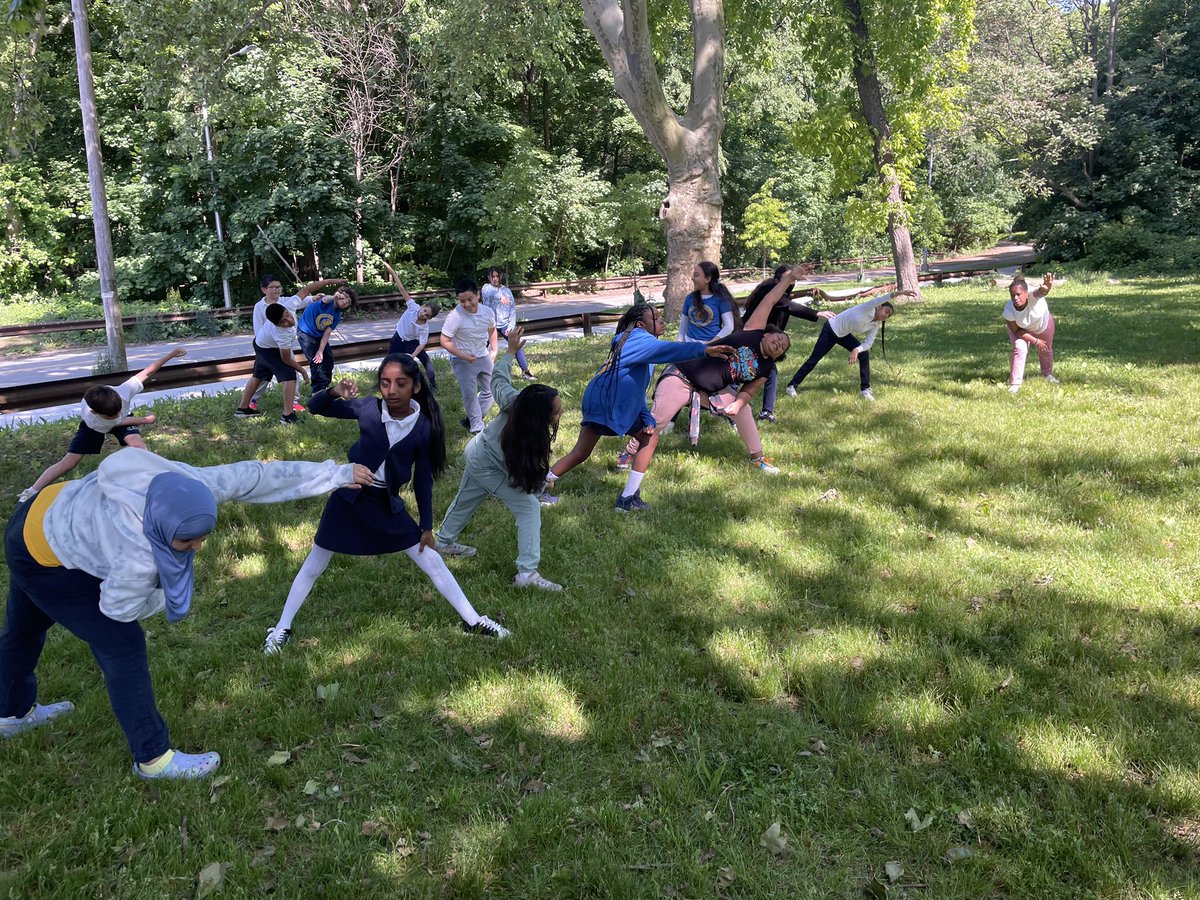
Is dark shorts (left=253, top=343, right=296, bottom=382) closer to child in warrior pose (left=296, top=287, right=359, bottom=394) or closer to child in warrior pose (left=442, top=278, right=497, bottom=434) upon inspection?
child in warrior pose (left=296, top=287, right=359, bottom=394)

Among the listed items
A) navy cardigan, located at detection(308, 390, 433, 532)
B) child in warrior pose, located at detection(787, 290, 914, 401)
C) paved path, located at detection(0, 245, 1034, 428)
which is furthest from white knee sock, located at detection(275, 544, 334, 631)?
paved path, located at detection(0, 245, 1034, 428)

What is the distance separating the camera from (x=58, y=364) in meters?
17.0

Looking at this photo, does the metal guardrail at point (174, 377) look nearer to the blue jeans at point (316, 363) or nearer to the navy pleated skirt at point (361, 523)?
the blue jeans at point (316, 363)

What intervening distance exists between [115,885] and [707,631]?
318cm

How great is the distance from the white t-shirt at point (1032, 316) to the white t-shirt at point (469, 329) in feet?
21.6

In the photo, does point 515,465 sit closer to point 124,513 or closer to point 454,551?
point 454,551

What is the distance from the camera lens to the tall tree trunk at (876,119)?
61.7 feet

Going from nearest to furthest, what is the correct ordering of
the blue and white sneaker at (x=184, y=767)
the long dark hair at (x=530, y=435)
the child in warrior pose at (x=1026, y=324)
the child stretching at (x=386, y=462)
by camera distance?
the blue and white sneaker at (x=184, y=767)
the child stretching at (x=386, y=462)
the long dark hair at (x=530, y=435)
the child in warrior pose at (x=1026, y=324)

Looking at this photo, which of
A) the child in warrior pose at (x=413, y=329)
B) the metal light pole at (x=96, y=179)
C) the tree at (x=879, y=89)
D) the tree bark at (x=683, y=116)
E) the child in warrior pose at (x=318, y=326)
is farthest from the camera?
the tree at (x=879, y=89)

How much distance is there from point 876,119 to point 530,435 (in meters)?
18.8

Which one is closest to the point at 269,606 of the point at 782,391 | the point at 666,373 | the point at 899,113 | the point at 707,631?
the point at 707,631

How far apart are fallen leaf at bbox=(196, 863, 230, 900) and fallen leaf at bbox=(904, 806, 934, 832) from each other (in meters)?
2.80

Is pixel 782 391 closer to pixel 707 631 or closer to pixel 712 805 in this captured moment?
pixel 707 631

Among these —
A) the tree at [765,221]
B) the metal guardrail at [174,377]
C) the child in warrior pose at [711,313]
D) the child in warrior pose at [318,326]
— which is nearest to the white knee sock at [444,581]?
the child in warrior pose at [711,313]
